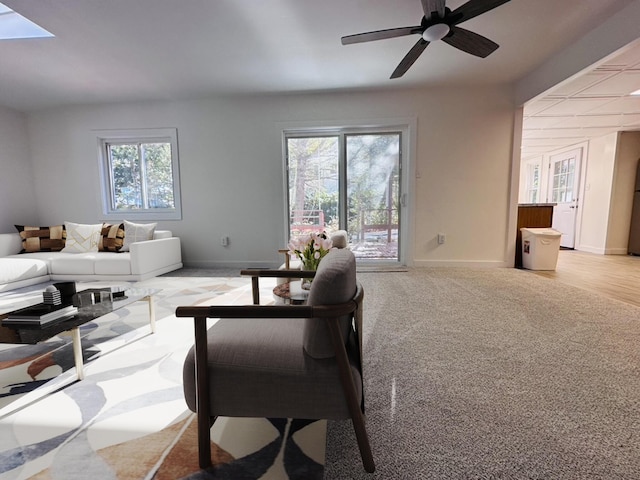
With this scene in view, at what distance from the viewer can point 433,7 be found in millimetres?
1931

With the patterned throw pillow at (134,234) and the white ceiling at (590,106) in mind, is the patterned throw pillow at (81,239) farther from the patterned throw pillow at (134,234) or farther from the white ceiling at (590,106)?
the white ceiling at (590,106)

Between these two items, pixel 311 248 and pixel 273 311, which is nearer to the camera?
pixel 273 311

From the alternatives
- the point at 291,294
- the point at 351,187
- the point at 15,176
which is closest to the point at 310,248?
the point at 291,294

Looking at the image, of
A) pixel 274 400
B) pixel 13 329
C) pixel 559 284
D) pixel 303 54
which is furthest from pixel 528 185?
pixel 13 329

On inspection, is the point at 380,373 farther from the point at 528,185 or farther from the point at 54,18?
the point at 528,185

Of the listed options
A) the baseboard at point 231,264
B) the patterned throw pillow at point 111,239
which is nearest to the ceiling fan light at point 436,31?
the baseboard at point 231,264

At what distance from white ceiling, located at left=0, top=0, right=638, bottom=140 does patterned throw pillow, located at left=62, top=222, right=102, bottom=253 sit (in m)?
1.89

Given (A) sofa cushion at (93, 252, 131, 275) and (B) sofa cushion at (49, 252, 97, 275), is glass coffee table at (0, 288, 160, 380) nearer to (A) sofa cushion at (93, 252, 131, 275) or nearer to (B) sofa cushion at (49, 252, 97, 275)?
(A) sofa cushion at (93, 252, 131, 275)

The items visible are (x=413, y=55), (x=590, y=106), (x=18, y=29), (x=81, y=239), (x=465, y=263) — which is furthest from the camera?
(x=465, y=263)

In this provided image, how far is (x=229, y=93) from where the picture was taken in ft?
13.4

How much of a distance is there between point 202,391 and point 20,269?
387 cm

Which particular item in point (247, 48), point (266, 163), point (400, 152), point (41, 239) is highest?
point (247, 48)

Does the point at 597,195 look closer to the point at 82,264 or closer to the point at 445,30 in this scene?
the point at 445,30

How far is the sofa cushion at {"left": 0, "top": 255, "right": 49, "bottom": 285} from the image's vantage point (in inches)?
124
